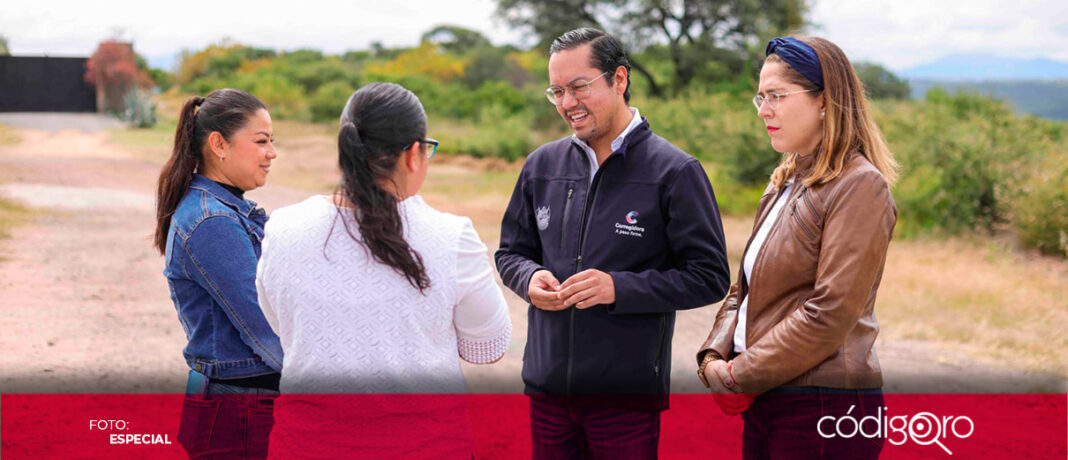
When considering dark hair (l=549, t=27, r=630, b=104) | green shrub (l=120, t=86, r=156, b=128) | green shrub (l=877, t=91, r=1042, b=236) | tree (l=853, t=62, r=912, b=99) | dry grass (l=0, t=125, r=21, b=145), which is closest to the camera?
dark hair (l=549, t=27, r=630, b=104)

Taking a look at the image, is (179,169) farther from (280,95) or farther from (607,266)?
(280,95)

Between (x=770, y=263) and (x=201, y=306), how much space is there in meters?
1.40

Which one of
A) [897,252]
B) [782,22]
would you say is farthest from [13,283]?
[782,22]

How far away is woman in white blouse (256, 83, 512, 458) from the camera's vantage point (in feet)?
5.48

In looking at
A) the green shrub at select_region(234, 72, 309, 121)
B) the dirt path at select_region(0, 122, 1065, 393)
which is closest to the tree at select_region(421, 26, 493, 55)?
the green shrub at select_region(234, 72, 309, 121)

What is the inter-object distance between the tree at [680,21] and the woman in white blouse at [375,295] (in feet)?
73.8

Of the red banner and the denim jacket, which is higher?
the denim jacket

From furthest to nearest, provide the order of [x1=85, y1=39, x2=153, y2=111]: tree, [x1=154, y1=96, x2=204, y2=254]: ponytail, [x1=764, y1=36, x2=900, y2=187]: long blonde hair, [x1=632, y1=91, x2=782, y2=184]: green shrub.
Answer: [x1=85, y1=39, x2=153, y2=111]: tree, [x1=632, y1=91, x2=782, y2=184]: green shrub, [x1=154, y1=96, x2=204, y2=254]: ponytail, [x1=764, y1=36, x2=900, y2=187]: long blonde hair

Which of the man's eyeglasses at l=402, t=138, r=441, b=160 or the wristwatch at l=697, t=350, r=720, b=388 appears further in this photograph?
the wristwatch at l=697, t=350, r=720, b=388

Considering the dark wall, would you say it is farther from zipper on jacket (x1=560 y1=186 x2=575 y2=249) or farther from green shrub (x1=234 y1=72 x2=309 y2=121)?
zipper on jacket (x1=560 y1=186 x2=575 y2=249)

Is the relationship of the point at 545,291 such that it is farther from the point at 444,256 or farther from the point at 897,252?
the point at 897,252

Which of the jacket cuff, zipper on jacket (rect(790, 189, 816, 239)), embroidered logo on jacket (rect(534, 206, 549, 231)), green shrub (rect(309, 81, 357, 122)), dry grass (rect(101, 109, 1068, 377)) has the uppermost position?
zipper on jacket (rect(790, 189, 816, 239))

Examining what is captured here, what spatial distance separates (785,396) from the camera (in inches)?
82.6

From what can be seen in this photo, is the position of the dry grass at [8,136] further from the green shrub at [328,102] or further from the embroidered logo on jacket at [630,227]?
the embroidered logo on jacket at [630,227]
